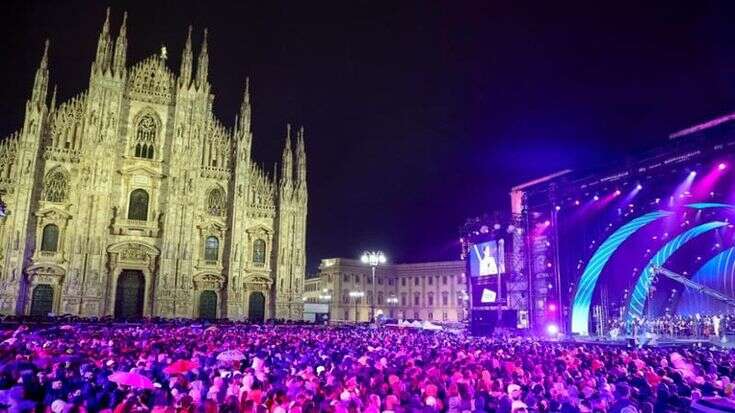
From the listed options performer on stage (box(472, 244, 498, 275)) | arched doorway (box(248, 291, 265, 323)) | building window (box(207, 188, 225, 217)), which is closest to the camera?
performer on stage (box(472, 244, 498, 275))

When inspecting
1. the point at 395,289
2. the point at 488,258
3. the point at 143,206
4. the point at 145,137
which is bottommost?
the point at 395,289

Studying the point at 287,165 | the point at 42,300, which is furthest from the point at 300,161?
the point at 42,300

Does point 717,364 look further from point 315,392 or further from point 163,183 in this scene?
point 163,183

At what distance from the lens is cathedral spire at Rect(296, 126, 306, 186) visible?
54.2m

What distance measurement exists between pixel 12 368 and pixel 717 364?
1725 centimetres

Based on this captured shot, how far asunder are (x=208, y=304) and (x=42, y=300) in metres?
12.7

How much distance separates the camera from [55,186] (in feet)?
151

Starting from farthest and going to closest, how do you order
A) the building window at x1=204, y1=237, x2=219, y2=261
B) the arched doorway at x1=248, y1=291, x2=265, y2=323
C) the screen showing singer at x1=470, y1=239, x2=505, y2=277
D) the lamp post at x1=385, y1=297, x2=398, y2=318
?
the lamp post at x1=385, y1=297, x2=398, y2=318
the arched doorway at x1=248, y1=291, x2=265, y2=323
the building window at x1=204, y1=237, x2=219, y2=261
the screen showing singer at x1=470, y1=239, x2=505, y2=277

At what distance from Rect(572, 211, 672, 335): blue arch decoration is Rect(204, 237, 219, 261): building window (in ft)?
101

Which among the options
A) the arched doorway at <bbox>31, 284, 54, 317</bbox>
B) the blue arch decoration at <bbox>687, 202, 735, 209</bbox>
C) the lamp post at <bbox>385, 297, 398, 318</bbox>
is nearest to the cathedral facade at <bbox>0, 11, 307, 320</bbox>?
the arched doorway at <bbox>31, 284, 54, 317</bbox>

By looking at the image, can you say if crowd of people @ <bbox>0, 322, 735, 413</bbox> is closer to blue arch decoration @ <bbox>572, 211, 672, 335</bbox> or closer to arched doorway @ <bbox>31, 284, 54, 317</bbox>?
blue arch decoration @ <bbox>572, 211, 672, 335</bbox>

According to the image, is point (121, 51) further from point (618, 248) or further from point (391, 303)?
point (391, 303)

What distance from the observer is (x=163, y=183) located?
49.1 meters

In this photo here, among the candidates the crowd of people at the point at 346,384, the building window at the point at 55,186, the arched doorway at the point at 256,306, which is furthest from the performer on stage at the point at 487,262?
the building window at the point at 55,186
